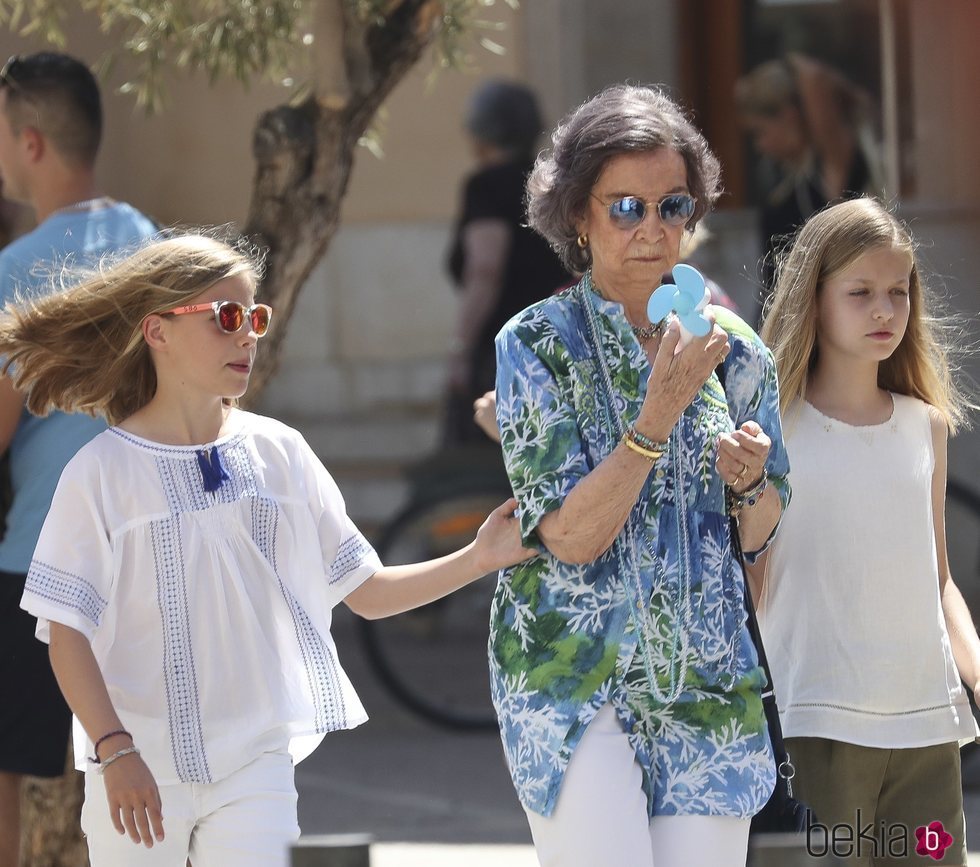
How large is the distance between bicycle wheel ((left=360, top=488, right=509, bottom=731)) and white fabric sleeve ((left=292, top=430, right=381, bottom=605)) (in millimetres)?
3264

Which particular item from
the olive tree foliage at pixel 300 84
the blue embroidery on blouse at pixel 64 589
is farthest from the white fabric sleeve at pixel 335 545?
the olive tree foliage at pixel 300 84

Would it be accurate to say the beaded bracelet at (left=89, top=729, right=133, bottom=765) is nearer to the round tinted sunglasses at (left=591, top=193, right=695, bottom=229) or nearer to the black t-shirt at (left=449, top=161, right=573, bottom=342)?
the round tinted sunglasses at (left=591, top=193, right=695, bottom=229)

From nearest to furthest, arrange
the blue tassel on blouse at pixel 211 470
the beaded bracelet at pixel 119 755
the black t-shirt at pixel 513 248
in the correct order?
the beaded bracelet at pixel 119 755 < the blue tassel on blouse at pixel 211 470 < the black t-shirt at pixel 513 248

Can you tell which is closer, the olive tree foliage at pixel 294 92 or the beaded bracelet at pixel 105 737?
the beaded bracelet at pixel 105 737

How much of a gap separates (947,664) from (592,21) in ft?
18.9

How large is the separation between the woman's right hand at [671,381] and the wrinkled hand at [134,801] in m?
0.99

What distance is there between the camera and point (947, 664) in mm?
3346

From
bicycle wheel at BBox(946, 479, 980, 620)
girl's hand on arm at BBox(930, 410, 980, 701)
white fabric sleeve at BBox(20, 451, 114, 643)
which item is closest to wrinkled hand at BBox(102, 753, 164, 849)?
white fabric sleeve at BBox(20, 451, 114, 643)

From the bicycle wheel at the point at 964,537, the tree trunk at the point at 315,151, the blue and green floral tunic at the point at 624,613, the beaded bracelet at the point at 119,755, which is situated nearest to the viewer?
the blue and green floral tunic at the point at 624,613

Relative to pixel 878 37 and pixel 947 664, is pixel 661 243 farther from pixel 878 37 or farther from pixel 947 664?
pixel 878 37

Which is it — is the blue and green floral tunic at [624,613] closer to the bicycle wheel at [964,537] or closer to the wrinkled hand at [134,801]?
the wrinkled hand at [134,801]

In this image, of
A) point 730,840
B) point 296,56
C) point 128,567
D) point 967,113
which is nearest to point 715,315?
point 730,840

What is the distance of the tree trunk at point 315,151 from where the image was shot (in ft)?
→ 13.8

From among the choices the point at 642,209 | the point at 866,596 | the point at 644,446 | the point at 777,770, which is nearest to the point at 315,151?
the point at 642,209
